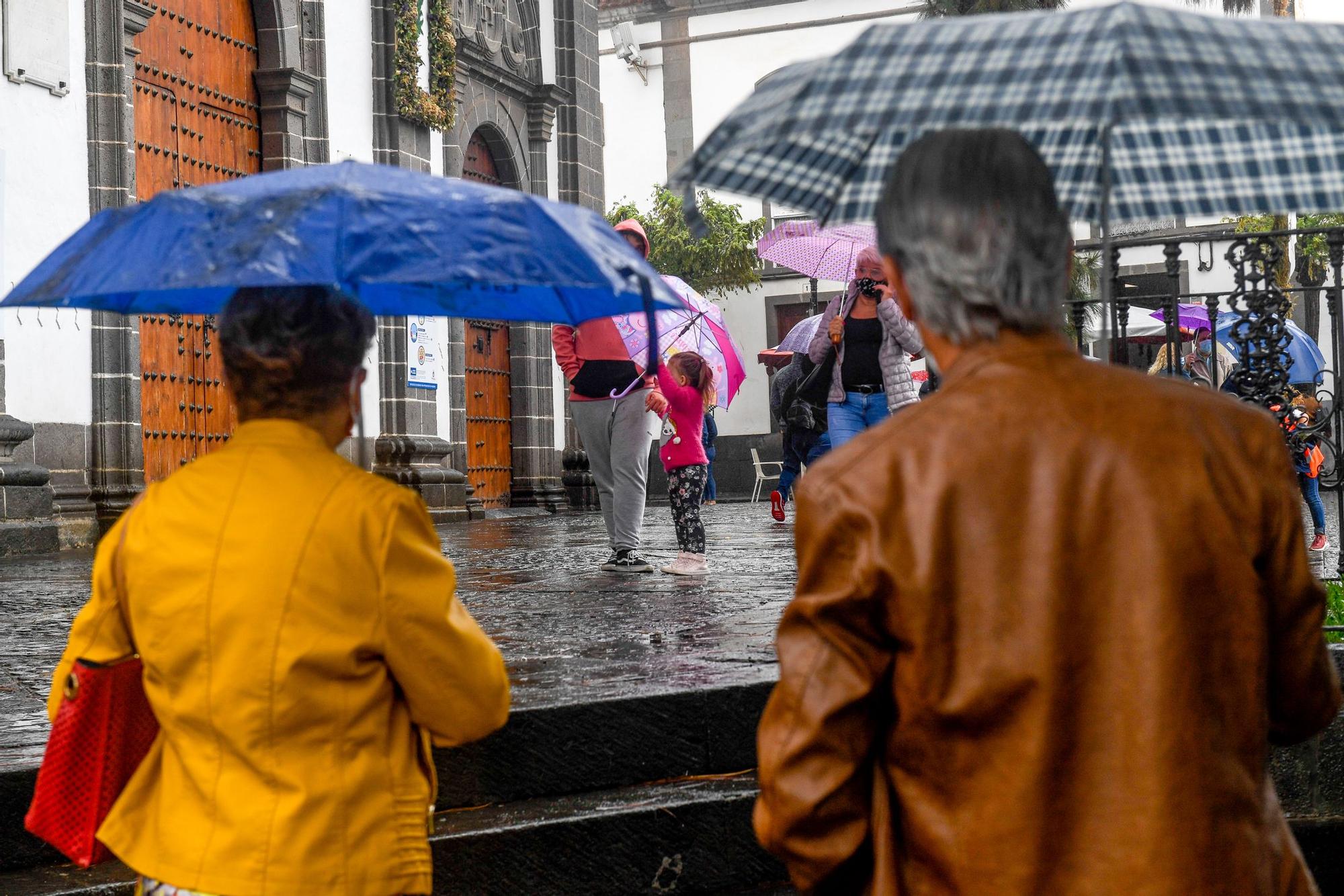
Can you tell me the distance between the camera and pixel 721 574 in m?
8.48

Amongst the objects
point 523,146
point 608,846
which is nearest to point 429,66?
point 523,146

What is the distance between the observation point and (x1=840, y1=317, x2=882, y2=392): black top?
320 inches

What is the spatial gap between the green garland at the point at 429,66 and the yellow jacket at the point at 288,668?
543 inches

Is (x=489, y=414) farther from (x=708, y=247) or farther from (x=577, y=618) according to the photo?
(x=708, y=247)

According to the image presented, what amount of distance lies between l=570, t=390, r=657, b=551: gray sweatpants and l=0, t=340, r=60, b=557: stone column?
4710mm

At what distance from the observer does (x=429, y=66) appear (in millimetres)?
16234

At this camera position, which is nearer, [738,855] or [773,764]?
[773,764]

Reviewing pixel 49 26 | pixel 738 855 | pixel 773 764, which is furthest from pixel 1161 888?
pixel 49 26

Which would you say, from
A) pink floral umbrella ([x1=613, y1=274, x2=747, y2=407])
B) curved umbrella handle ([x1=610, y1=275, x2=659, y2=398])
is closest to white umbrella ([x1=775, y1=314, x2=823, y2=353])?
pink floral umbrella ([x1=613, y1=274, x2=747, y2=407])

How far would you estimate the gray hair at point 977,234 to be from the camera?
6.21ft

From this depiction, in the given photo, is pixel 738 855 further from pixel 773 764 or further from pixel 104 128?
pixel 104 128

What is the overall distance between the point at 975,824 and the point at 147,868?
1.24 meters

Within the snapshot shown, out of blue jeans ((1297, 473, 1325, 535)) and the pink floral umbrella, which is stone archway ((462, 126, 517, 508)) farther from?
blue jeans ((1297, 473, 1325, 535))

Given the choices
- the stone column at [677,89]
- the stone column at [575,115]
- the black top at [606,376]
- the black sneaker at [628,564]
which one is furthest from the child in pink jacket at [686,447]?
the stone column at [677,89]
